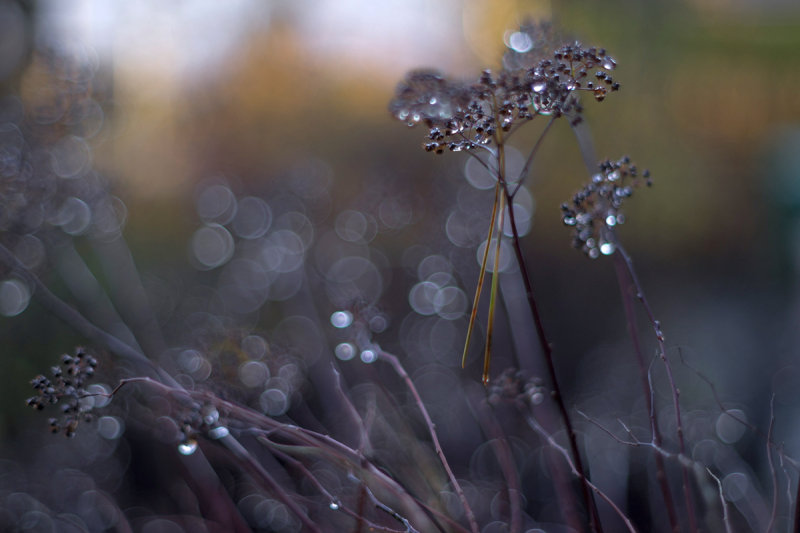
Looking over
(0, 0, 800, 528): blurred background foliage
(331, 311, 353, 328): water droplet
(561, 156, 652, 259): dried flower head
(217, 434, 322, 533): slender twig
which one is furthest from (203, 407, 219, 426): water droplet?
(0, 0, 800, 528): blurred background foliage

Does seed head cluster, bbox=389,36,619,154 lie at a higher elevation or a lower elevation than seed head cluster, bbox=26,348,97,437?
higher

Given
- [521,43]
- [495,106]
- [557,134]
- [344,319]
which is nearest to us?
[495,106]

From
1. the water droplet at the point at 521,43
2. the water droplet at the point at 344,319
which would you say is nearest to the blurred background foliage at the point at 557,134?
the water droplet at the point at 344,319

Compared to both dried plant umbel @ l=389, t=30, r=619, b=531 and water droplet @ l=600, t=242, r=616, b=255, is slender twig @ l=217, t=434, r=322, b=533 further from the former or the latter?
water droplet @ l=600, t=242, r=616, b=255

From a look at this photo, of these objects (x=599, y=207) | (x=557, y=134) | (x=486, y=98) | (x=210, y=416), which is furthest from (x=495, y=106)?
(x=557, y=134)

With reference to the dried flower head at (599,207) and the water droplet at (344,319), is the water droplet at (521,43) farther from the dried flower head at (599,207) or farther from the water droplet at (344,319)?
the water droplet at (344,319)

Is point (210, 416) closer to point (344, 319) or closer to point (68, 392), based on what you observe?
point (68, 392)

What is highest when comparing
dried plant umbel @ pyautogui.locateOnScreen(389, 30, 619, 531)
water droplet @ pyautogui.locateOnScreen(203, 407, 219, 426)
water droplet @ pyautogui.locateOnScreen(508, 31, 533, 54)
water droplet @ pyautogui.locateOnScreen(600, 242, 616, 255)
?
water droplet @ pyautogui.locateOnScreen(508, 31, 533, 54)
